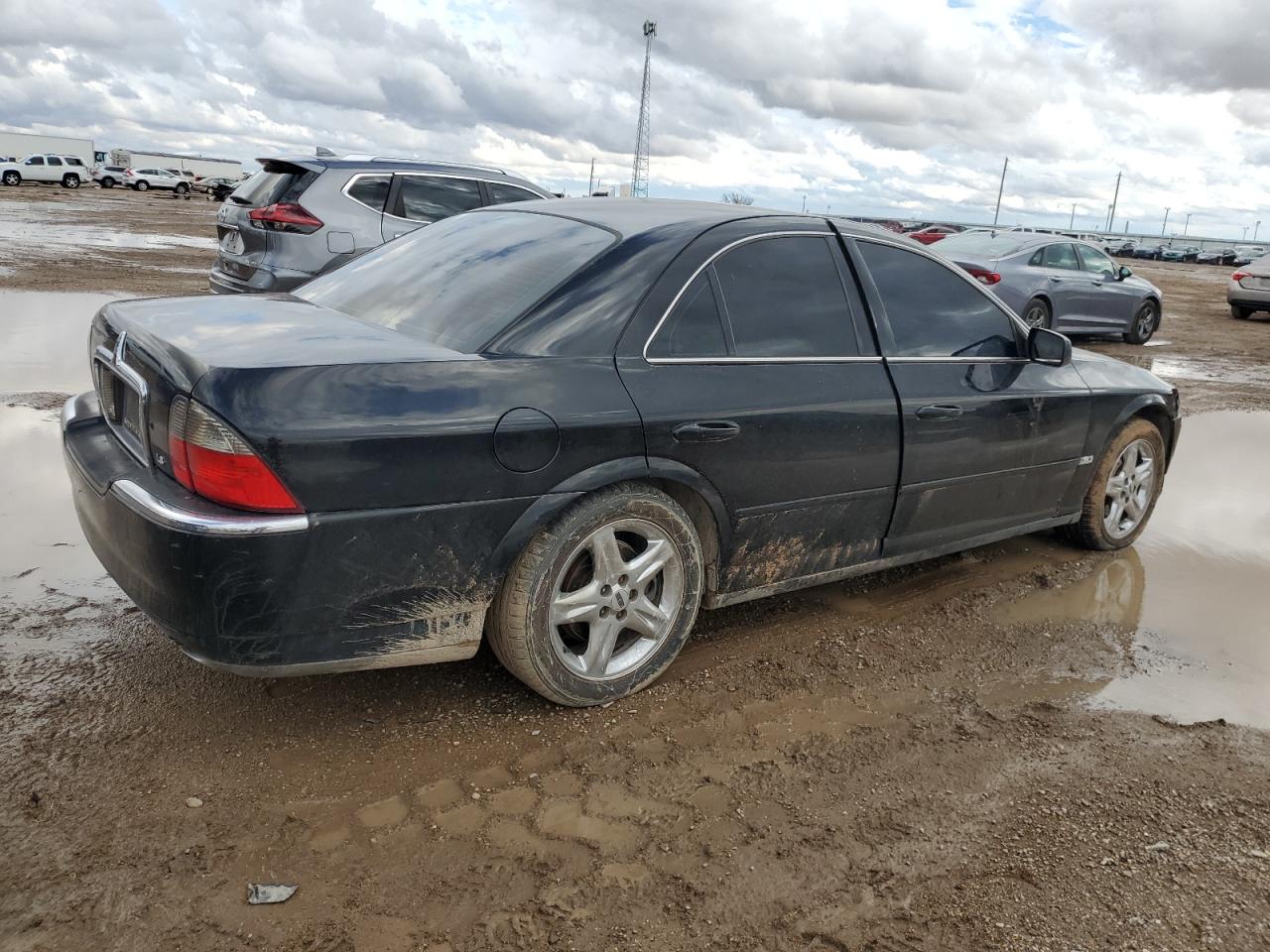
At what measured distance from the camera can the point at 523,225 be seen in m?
3.67

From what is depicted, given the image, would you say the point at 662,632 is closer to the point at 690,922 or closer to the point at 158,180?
the point at 690,922

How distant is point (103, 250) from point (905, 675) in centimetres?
1915

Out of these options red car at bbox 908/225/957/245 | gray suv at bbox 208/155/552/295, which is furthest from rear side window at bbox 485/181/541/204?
red car at bbox 908/225/957/245

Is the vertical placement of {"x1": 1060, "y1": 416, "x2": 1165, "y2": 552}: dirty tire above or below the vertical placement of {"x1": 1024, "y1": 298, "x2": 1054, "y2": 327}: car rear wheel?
below

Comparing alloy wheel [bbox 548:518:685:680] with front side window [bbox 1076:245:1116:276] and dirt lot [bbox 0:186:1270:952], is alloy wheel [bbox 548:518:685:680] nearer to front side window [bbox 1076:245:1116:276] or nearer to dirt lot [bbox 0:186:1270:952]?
dirt lot [bbox 0:186:1270:952]

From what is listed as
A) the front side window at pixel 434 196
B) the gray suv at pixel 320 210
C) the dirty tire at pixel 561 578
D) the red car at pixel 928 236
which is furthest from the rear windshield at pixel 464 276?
the red car at pixel 928 236

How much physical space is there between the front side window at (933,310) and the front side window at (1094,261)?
10308 mm

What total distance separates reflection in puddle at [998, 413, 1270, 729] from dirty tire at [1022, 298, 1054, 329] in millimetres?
6115

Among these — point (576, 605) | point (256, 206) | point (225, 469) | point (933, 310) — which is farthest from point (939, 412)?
point (256, 206)

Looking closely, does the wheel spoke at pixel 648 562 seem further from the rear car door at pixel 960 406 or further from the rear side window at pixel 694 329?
the rear car door at pixel 960 406

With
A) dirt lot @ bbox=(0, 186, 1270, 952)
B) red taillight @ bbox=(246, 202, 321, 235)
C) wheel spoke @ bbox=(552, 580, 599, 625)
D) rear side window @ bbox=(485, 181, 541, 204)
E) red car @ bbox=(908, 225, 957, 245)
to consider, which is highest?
red car @ bbox=(908, 225, 957, 245)

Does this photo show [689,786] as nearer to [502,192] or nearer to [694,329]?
[694,329]

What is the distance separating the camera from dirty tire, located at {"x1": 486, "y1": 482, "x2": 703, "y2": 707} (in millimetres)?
2873

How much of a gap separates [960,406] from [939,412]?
140mm
